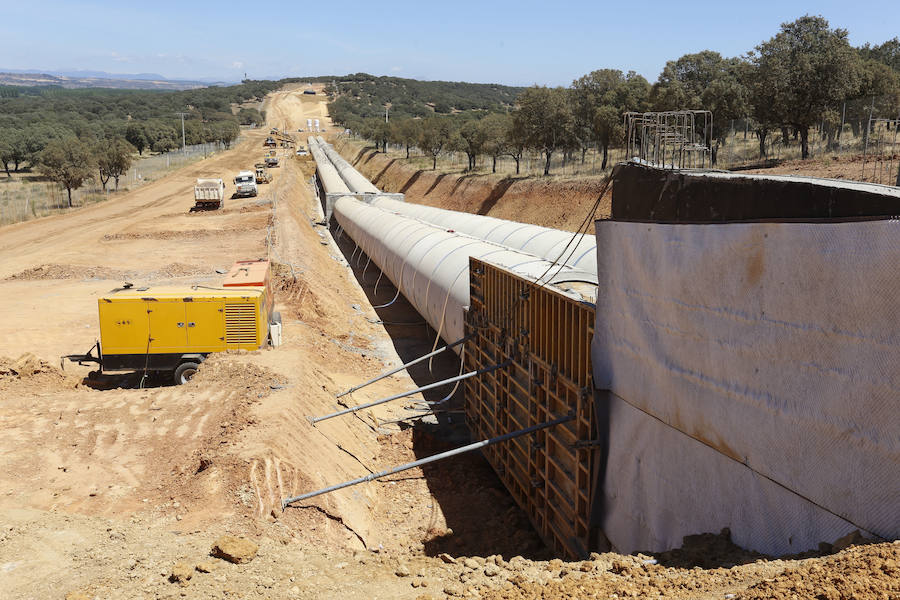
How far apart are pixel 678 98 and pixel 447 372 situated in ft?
102

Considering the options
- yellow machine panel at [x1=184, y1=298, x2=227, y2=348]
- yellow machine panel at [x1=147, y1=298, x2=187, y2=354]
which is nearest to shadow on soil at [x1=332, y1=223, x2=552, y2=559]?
yellow machine panel at [x1=184, y1=298, x2=227, y2=348]

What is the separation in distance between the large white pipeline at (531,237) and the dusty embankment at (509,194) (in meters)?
11.3

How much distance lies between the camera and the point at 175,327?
584 inches

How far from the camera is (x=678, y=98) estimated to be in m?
41.2

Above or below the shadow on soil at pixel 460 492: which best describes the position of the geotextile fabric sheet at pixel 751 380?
above

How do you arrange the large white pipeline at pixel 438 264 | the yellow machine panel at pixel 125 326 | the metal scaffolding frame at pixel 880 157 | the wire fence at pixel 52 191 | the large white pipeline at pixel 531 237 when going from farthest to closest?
1. the wire fence at pixel 52 191
2. the metal scaffolding frame at pixel 880 157
3. the yellow machine panel at pixel 125 326
4. the large white pipeline at pixel 531 237
5. the large white pipeline at pixel 438 264

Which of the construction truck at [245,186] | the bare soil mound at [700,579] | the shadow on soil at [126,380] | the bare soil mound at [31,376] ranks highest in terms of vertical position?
the construction truck at [245,186]

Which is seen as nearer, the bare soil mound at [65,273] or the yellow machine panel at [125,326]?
the yellow machine panel at [125,326]

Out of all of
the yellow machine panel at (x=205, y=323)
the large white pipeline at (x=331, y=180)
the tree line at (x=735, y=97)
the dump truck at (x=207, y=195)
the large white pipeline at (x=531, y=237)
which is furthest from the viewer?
the large white pipeline at (x=331, y=180)

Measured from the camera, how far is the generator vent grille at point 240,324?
15.1m

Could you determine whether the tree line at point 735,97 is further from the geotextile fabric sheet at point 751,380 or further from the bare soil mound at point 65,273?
the bare soil mound at point 65,273

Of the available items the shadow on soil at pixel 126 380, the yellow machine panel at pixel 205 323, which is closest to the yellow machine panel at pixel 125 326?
the yellow machine panel at pixel 205 323

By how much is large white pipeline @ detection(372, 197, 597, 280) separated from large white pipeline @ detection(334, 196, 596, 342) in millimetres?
794

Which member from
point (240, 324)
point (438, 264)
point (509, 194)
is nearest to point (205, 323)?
Answer: point (240, 324)
